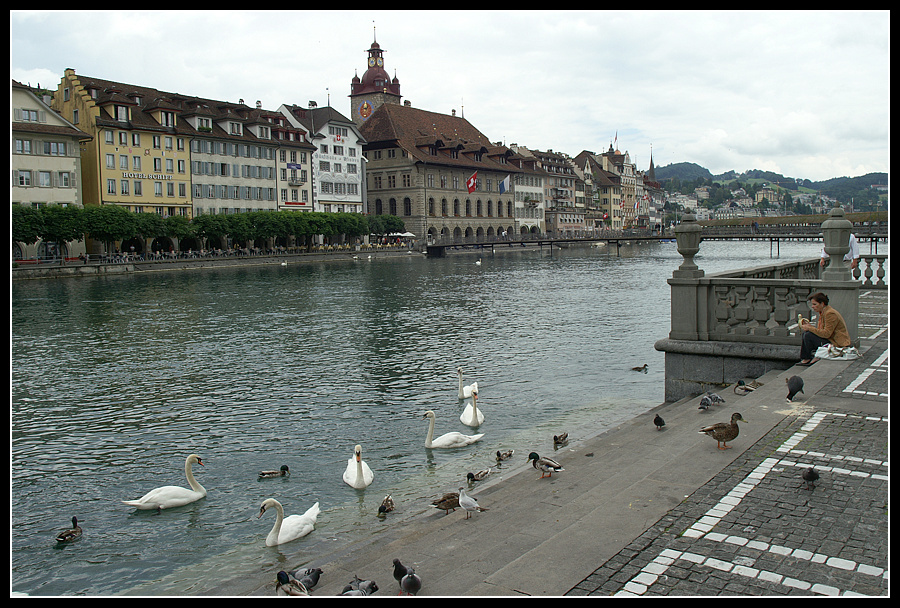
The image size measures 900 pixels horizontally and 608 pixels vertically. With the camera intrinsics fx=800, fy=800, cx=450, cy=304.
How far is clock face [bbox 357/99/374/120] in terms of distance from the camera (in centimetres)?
13550

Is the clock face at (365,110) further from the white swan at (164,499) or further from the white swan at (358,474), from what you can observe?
the white swan at (164,499)

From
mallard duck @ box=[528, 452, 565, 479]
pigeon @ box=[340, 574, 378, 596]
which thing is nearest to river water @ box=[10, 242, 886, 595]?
pigeon @ box=[340, 574, 378, 596]

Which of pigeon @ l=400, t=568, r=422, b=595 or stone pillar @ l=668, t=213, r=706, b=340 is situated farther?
stone pillar @ l=668, t=213, r=706, b=340

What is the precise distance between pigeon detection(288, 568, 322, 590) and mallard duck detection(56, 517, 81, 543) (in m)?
4.58

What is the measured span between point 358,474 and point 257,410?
575 cm

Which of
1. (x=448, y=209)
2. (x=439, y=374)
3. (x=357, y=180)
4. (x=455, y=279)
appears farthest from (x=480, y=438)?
(x=448, y=209)

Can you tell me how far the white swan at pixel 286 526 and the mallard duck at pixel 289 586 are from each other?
2.80 m

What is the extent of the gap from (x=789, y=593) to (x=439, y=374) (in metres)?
14.9

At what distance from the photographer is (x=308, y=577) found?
5.96m

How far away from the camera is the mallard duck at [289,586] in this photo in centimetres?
573

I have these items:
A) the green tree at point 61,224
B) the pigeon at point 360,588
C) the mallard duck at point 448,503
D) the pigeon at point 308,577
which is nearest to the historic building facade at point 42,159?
the green tree at point 61,224

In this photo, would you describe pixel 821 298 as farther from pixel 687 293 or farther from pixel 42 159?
pixel 42 159

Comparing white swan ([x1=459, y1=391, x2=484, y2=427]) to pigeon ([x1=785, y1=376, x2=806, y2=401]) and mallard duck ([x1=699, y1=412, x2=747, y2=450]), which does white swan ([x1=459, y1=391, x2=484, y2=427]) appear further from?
mallard duck ([x1=699, y1=412, x2=747, y2=450])

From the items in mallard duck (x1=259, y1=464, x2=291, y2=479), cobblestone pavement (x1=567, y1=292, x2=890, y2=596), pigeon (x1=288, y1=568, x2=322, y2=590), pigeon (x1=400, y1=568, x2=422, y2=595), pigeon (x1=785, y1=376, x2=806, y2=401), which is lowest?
mallard duck (x1=259, y1=464, x2=291, y2=479)
